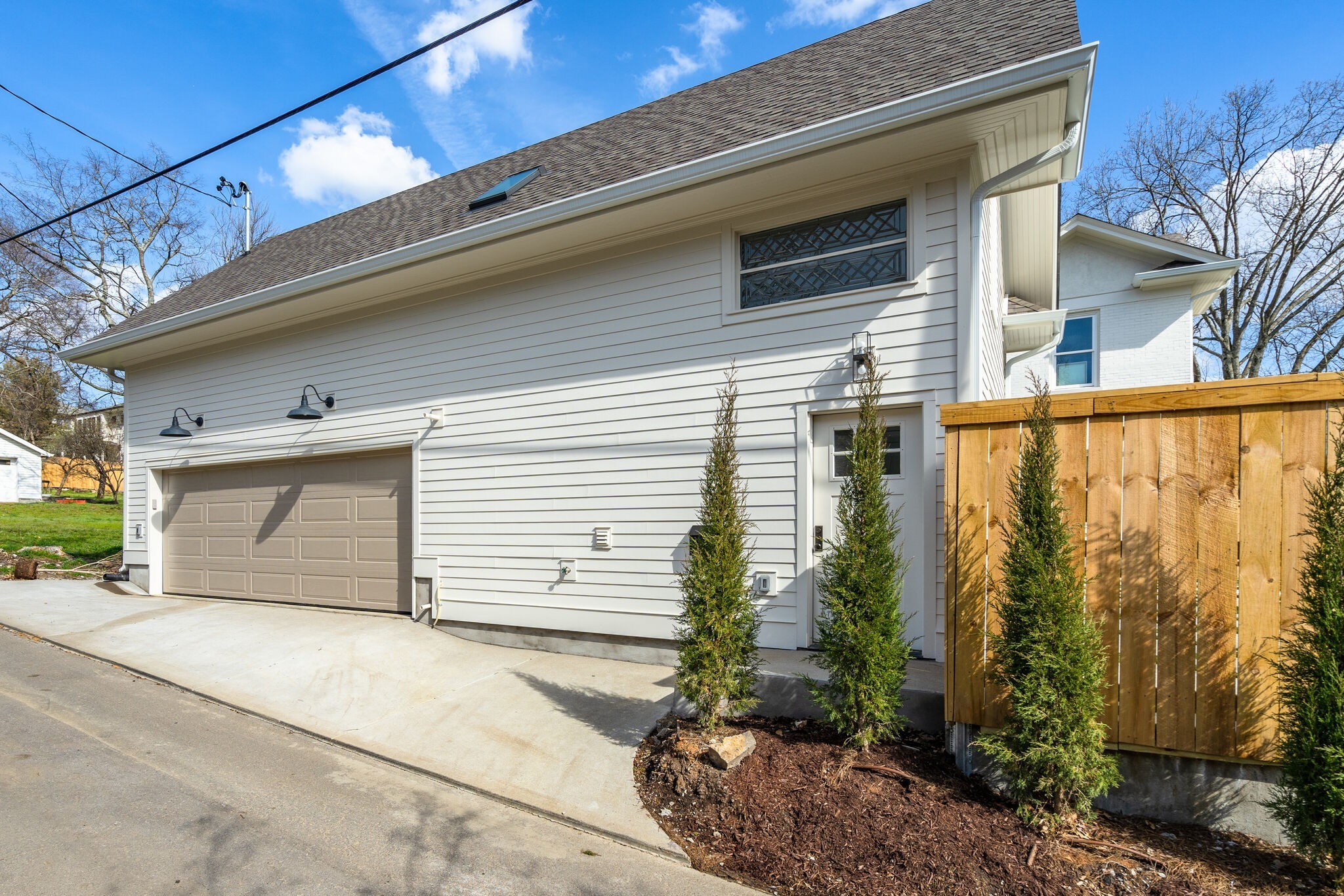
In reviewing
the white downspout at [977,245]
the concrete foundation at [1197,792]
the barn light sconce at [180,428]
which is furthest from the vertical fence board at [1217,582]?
the barn light sconce at [180,428]

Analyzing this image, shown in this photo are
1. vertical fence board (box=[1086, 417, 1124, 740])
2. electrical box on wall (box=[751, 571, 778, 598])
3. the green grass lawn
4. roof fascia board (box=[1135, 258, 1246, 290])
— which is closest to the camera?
vertical fence board (box=[1086, 417, 1124, 740])

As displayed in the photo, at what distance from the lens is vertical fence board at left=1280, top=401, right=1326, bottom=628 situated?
9.55 feet

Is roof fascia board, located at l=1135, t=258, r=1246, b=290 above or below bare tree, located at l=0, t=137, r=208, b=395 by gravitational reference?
below

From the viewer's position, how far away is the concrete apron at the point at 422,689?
12.5ft

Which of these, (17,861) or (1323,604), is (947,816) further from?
(17,861)

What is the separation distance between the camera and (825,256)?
213 inches

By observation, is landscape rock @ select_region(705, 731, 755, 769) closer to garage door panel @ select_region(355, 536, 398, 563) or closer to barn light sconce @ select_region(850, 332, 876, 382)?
barn light sconce @ select_region(850, 332, 876, 382)

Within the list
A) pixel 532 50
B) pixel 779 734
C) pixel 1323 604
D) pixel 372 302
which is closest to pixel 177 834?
pixel 779 734

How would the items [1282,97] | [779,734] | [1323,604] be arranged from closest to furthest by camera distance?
[1323,604] < [779,734] < [1282,97]

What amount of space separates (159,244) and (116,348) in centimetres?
1745

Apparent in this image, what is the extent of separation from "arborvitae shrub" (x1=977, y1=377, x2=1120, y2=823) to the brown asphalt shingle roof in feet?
9.20

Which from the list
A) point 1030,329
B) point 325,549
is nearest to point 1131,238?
point 1030,329

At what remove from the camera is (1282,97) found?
53.4 ft

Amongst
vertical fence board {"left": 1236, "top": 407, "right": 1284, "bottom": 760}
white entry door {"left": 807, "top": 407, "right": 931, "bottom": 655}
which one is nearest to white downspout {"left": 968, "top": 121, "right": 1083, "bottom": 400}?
white entry door {"left": 807, "top": 407, "right": 931, "bottom": 655}
